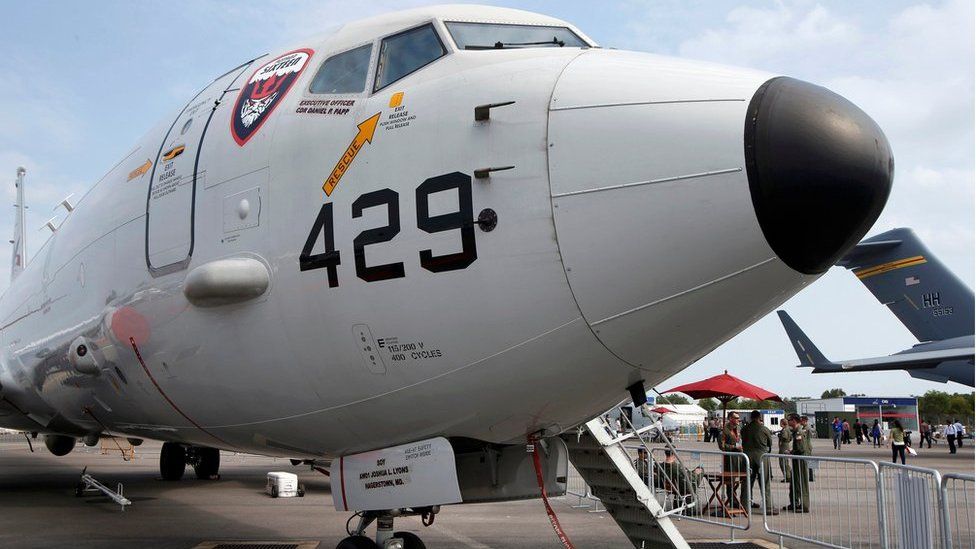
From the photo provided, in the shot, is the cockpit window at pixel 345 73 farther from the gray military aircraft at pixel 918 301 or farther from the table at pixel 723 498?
the gray military aircraft at pixel 918 301

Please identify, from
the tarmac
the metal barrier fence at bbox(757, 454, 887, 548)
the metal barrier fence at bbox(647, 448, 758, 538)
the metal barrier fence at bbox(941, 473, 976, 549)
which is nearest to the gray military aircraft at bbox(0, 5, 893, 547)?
the metal barrier fence at bbox(941, 473, 976, 549)

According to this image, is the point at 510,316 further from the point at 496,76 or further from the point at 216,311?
the point at 216,311

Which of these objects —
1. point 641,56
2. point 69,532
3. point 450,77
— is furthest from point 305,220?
point 69,532

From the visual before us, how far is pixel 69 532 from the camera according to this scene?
1091 centimetres

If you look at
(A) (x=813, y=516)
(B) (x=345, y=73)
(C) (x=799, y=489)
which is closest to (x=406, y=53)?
(B) (x=345, y=73)

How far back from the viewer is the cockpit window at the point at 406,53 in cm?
527

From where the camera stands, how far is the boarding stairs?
24.6 feet

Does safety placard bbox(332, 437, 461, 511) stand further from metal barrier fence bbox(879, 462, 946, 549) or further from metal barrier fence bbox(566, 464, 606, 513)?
metal barrier fence bbox(566, 464, 606, 513)

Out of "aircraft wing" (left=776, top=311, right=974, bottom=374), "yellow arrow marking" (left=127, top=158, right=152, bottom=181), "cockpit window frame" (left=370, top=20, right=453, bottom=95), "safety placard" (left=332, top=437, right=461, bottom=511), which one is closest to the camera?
"safety placard" (left=332, top=437, right=461, bottom=511)

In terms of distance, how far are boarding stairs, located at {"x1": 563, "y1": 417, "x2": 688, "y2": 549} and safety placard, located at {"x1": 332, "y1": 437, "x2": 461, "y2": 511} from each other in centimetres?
248

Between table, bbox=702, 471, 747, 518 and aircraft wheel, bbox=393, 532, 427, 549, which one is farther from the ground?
aircraft wheel, bbox=393, 532, 427, 549

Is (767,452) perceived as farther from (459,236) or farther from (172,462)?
(172,462)

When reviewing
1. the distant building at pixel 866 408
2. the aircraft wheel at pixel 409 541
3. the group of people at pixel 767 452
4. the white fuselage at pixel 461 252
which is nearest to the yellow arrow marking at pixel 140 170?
the white fuselage at pixel 461 252

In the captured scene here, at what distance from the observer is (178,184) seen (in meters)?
6.28
